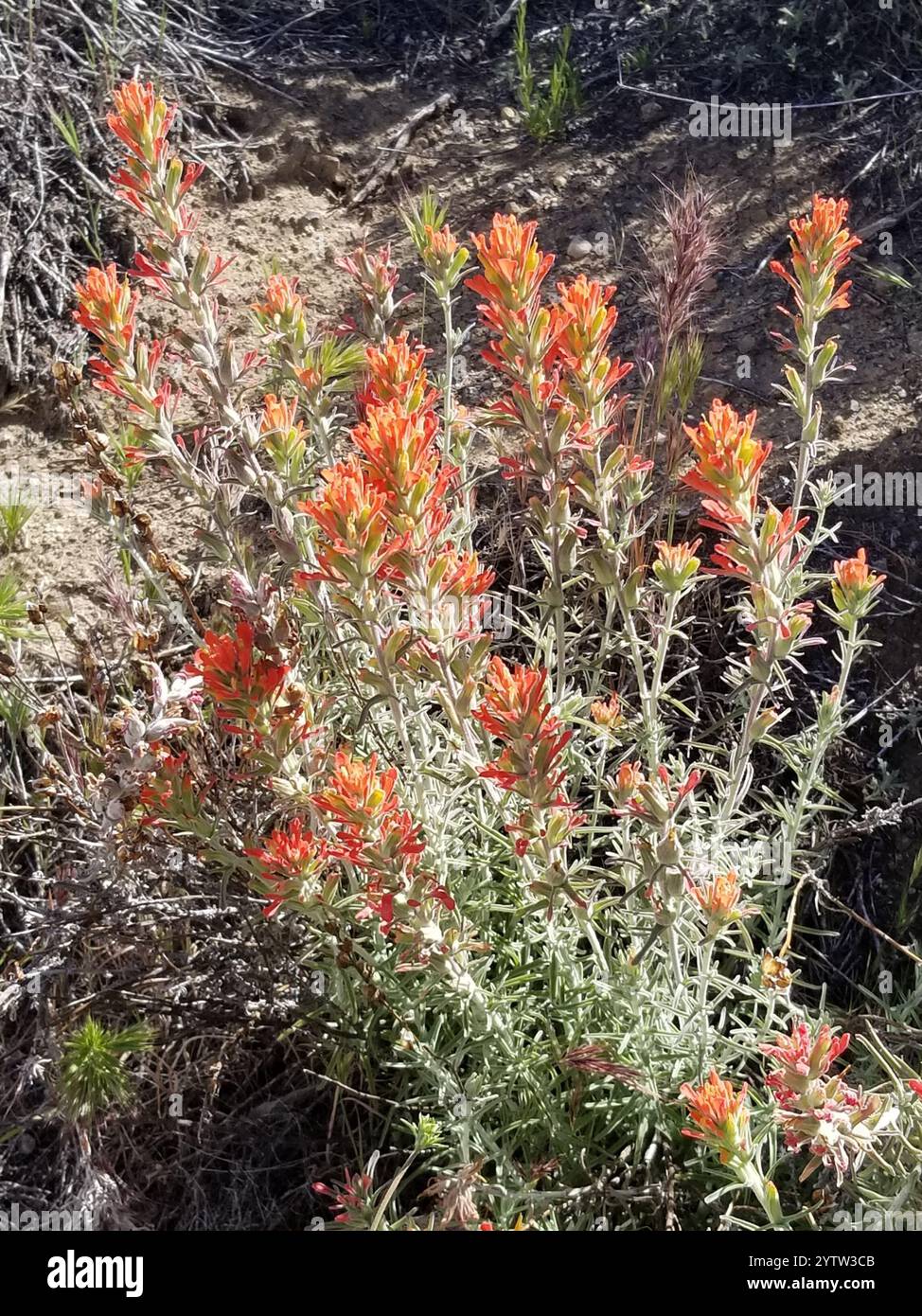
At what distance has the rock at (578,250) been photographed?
142 inches

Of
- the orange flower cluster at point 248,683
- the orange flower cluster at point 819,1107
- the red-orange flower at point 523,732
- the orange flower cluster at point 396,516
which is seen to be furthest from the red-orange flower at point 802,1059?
the orange flower cluster at point 248,683

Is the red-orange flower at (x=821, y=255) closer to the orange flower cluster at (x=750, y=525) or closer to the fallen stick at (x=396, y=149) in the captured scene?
the orange flower cluster at (x=750, y=525)

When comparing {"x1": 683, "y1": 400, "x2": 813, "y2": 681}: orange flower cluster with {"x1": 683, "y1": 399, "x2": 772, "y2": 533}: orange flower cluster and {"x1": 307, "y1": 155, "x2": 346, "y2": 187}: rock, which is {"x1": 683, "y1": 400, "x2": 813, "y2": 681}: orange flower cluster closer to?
{"x1": 683, "y1": 399, "x2": 772, "y2": 533}: orange flower cluster

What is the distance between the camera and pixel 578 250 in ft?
11.9

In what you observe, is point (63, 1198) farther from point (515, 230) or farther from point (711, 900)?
point (515, 230)

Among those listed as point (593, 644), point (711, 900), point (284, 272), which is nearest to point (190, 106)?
point (284, 272)

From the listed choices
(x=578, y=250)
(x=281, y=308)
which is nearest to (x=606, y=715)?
(x=281, y=308)

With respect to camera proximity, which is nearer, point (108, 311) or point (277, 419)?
point (108, 311)

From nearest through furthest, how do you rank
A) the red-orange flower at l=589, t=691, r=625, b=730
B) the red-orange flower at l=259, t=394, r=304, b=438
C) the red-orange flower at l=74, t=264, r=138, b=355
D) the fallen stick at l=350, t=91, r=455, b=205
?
the red-orange flower at l=74, t=264, r=138, b=355
the red-orange flower at l=259, t=394, r=304, b=438
the red-orange flower at l=589, t=691, r=625, b=730
the fallen stick at l=350, t=91, r=455, b=205

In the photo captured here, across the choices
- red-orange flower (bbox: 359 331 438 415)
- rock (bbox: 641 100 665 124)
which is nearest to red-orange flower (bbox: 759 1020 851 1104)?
red-orange flower (bbox: 359 331 438 415)

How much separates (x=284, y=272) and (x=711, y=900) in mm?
2542

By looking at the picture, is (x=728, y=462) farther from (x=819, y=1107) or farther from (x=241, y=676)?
(x=819, y=1107)

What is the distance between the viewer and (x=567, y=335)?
185cm

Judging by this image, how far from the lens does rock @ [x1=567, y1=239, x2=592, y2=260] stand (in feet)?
11.8
